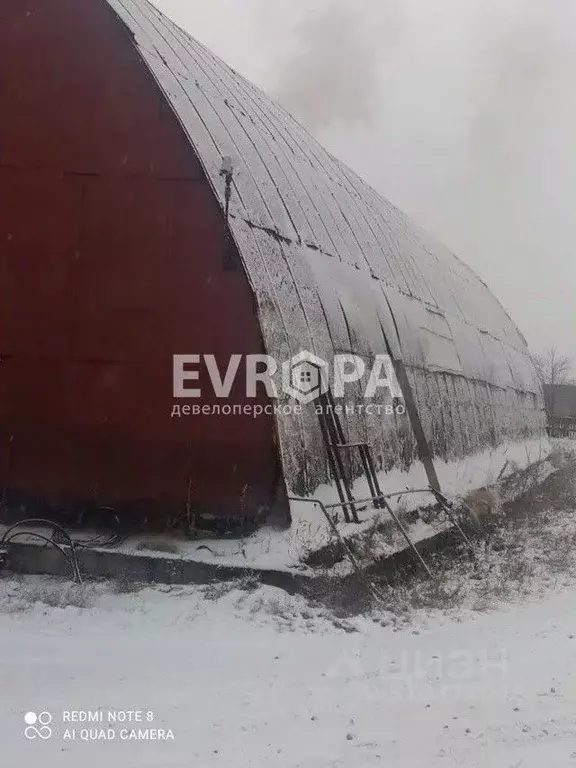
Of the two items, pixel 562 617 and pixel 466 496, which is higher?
pixel 466 496

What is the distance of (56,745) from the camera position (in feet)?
13.6

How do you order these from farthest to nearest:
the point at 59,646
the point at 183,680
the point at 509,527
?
1. the point at 509,527
2. the point at 59,646
3. the point at 183,680

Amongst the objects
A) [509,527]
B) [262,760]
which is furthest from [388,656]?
[509,527]

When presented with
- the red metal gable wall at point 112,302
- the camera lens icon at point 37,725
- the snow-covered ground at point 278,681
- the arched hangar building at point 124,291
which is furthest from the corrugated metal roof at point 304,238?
the camera lens icon at point 37,725

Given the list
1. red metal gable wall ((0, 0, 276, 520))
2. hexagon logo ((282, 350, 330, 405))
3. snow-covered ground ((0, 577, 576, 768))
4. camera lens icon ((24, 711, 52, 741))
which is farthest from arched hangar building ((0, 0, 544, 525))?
camera lens icon ((24, 711, 52, 741))

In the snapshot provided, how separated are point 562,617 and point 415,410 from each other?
5.31 m

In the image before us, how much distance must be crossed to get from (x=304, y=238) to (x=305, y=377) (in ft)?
9.06

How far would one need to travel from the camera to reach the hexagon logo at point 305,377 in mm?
8570

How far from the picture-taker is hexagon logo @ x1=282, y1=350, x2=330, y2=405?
337 inches

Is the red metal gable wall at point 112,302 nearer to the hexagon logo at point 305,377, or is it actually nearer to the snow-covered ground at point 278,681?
the hexagon logo at point 305,377

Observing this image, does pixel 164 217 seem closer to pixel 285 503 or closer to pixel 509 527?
pixel 285 503

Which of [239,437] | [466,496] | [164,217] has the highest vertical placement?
[164,217]

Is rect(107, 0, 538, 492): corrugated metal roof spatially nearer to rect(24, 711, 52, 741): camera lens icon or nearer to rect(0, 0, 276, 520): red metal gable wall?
rect(0, 0, 276, 520): red metal gable wall

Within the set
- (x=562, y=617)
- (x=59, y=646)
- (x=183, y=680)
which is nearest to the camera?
(x=183, y=680)
